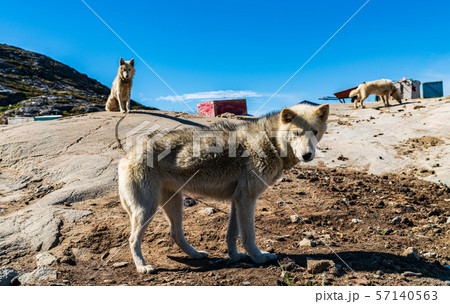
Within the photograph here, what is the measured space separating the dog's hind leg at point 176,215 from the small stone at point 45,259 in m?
1.86

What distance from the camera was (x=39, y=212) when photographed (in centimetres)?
659

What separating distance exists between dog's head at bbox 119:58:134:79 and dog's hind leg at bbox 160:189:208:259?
1210 centimetres

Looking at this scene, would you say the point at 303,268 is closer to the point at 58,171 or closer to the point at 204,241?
the point at 204,241

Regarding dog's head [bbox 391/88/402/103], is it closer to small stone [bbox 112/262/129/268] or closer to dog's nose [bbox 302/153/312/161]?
dog's nose [bbox 302/153/312/161]

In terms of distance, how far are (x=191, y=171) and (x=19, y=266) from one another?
310 cm

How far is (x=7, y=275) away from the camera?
448cm

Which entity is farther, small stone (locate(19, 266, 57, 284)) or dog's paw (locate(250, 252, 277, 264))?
dog's paw (locate(250, 252, 277, 264))

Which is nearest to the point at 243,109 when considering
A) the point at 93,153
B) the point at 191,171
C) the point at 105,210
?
the point at 93,153

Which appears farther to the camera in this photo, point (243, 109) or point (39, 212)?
point (243, 109)

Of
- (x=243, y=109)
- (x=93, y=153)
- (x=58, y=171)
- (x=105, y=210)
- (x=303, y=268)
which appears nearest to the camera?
(x=303, y=268)

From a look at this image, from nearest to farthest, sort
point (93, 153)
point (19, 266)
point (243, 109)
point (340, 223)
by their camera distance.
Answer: point (19, 266), point (340, 223), point (93, 153), point (243, 109)

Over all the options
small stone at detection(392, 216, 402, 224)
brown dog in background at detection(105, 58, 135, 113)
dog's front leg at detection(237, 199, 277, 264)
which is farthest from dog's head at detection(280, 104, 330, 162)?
brown dog in background at detection(105, 58, 135, 113)

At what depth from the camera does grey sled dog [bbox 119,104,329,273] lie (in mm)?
4637
